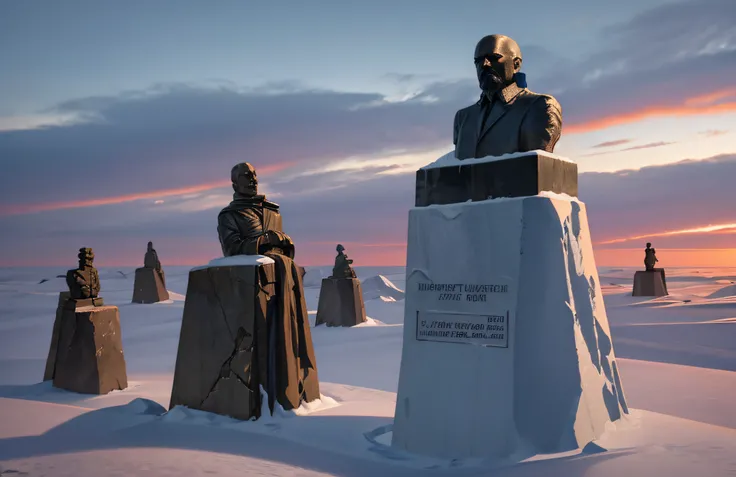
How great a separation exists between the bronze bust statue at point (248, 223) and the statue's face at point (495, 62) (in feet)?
9.74

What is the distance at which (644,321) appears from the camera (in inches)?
645

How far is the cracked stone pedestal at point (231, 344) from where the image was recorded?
21.9ft

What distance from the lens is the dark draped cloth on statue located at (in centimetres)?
677

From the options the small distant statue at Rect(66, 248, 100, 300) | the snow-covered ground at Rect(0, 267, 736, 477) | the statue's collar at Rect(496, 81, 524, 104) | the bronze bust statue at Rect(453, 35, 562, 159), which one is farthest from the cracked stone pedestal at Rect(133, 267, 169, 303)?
the statue's collar at Rect(496, 81, 524, 104)

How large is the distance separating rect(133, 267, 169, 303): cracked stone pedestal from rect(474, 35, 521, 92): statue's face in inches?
690

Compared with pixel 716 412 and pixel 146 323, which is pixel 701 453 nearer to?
pixel 716 412

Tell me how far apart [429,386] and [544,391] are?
35.1 inches

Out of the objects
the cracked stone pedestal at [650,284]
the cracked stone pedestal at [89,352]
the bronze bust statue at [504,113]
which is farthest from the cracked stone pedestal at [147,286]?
the bronze bust statue at [504,113]

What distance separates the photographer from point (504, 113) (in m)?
5.38

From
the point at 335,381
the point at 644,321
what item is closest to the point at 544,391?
the point at 335,381

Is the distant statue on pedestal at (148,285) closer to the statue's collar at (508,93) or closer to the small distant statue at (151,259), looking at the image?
the small distant statue at (151,259)

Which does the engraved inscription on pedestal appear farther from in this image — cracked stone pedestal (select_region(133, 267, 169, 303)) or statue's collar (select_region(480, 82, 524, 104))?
cracked stone pedestal (select_region(133, 267, 169, 303))

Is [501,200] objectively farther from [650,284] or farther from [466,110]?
[650,284]

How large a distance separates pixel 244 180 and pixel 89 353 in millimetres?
3431
